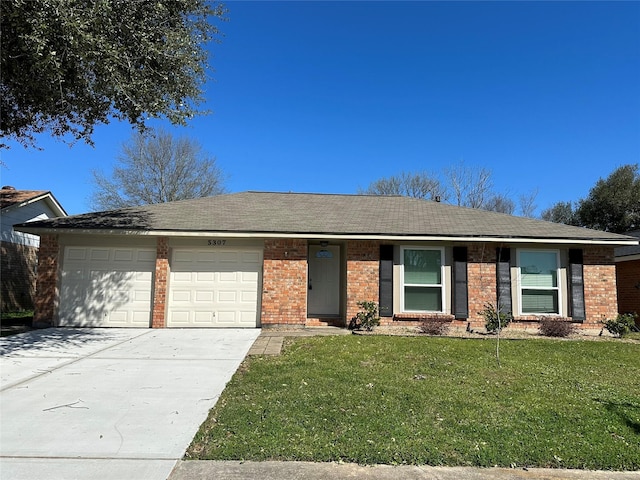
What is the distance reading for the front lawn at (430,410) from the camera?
12.3ft

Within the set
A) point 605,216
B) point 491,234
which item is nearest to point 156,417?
point 491,234

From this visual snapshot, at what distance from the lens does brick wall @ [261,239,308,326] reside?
35.6 feet

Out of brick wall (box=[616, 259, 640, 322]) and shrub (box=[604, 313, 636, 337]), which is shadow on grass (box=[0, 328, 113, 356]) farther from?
brick wall (box=[616, 259, 640, 322])

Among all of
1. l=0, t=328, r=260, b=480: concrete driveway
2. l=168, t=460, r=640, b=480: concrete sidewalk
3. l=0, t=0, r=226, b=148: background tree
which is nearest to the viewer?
l=168, t=460, r=640, b=480: concrete sidewalk

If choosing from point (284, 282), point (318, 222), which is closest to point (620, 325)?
point (318, 222)

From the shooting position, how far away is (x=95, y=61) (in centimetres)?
693

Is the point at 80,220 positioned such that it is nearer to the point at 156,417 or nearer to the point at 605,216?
the point at 156,417

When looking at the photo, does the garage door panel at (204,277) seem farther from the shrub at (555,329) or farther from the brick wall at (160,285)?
the shrub at (555,329)

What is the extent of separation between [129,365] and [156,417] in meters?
2.52

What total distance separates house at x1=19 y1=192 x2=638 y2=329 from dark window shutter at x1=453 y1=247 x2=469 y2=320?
0.03m

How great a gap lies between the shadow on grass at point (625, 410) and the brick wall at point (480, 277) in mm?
5688

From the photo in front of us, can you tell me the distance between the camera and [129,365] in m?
6.73

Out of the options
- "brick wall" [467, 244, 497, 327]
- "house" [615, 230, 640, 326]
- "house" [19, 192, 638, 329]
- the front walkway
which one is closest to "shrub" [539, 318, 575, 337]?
"house" [19, 192, 638, 329]

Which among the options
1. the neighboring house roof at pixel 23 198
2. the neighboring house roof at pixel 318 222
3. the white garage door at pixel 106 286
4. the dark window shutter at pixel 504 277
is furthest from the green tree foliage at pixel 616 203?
the neighboring house roof at pixel 23 198
